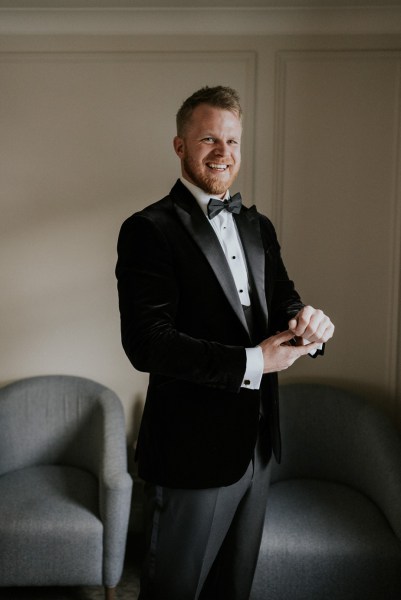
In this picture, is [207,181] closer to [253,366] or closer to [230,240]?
[230,240]

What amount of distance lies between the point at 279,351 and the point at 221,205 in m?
0.45

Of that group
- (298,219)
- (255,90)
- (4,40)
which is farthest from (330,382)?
(4,40)

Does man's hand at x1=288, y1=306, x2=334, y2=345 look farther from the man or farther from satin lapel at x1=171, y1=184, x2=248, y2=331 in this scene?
satin lapel at x1=171, y1=184, x2=248, y2=331

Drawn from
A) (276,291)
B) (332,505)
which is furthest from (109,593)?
(276,291)

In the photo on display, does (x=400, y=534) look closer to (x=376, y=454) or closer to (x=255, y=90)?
(x=376, y=454)

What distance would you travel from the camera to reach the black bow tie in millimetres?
1577

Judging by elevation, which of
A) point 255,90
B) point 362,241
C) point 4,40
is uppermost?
point 4,40

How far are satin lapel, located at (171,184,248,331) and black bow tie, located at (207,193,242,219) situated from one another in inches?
1.0

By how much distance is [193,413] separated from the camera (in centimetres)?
151

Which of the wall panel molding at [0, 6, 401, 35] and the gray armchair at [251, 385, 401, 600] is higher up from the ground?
the wall panel molding at [0, 6, 401, 35]

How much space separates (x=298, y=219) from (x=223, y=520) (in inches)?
70.0

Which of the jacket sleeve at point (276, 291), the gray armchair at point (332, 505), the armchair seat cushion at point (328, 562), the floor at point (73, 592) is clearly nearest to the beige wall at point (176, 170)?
the gray armchair at point (332, 505)

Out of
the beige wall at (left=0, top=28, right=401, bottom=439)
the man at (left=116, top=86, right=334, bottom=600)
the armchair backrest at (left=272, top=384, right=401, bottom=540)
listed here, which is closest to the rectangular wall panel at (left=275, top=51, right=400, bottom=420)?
the beige wall at (left=0, top=28, right=401, bottom=439)

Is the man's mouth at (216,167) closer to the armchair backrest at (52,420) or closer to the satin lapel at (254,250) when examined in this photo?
the satin lapel at (254,250)
